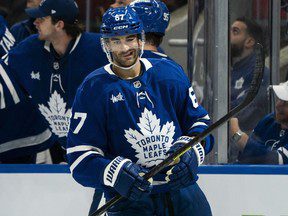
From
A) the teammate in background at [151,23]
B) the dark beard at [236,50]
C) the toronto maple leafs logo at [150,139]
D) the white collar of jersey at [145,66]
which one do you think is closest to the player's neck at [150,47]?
the teammate in background at [151,23]

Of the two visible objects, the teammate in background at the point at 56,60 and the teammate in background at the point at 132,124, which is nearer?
the teammate in background at the point at 132,124

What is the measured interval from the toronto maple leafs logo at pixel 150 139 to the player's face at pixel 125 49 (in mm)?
194

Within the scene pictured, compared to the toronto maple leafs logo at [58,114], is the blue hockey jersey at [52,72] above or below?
above

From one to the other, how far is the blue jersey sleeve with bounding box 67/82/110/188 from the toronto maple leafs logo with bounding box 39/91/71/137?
1.39 m

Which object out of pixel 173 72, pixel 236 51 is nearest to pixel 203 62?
pixel 236 51

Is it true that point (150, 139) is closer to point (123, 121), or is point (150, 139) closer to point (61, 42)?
point (123, 121)

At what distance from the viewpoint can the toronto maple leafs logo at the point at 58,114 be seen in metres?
5.62

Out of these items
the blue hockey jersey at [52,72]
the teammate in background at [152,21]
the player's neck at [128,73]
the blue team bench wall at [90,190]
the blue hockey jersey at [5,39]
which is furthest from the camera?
the blue hockey jersey at [5,39]

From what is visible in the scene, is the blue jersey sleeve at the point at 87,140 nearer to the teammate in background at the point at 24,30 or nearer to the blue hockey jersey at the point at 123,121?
the blue hockey jersey at the point at 123,121

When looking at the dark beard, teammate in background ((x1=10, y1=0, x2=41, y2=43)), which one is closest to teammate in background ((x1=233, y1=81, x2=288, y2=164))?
the dark beard

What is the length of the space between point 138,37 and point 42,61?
1465 mm

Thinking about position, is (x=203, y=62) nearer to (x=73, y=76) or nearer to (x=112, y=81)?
(x=73, y=76)

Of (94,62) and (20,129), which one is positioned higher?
(94,62)

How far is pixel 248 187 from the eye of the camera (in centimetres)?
509
